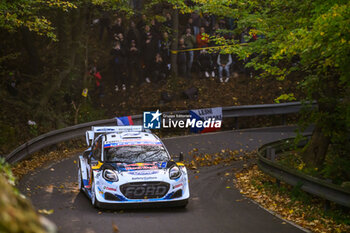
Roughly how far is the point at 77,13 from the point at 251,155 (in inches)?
445

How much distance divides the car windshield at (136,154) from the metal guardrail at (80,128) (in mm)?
4330

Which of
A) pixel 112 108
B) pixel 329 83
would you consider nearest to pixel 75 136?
pixel 112 108

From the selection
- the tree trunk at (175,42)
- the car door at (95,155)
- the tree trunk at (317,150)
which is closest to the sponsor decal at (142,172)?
the car door at (95,155)

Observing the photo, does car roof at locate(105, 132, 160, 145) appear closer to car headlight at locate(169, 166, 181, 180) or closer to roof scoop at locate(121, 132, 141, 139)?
roof scoop at locate(121, 132, 141, 139)

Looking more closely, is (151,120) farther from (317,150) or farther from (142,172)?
(142,172)

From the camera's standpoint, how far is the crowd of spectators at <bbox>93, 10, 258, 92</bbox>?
26.2m

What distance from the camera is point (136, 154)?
1154cm

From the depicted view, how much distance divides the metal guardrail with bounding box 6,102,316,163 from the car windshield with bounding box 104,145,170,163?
433 cm

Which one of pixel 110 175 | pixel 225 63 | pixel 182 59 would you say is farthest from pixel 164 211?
pixel 225 63

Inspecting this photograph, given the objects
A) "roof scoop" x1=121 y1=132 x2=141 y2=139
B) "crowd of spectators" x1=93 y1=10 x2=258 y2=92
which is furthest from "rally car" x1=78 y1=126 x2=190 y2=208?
"crowd of spectators" x1=93 y1=10 x2=258 y2=92

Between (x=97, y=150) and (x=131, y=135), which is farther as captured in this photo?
(x=131, y=135)

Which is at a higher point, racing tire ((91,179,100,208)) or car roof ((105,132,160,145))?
car roof ((105,132,160,145))

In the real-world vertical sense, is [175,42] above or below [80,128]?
above

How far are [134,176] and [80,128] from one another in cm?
1033
